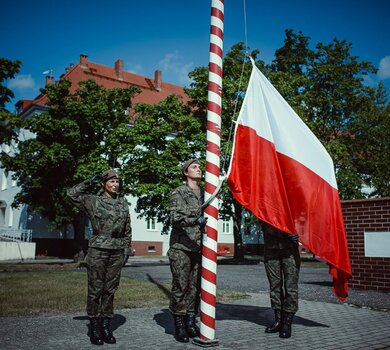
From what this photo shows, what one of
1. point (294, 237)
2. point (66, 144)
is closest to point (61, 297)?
point (294, 237)

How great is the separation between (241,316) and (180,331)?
211 centimetres

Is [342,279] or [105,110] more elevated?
[105,110]

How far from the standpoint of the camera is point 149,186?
2336 centimetres

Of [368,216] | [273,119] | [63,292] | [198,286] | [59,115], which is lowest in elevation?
[63,292]

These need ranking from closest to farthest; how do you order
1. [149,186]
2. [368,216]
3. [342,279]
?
[342,279], [368,216], [149,186]

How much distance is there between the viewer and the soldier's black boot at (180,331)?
17.4 ft

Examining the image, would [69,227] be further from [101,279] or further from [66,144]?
[101,279]

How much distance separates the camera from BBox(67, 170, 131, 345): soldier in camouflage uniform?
17.6 ft

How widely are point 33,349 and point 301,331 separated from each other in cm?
361

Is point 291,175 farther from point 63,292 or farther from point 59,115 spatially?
point 59,115

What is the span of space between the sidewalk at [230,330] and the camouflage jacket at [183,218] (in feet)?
4.10

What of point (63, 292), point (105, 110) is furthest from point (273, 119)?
point (105, 110)

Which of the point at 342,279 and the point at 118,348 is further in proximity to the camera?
the point at 342,279

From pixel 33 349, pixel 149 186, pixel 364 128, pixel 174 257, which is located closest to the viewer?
pixel 33 349
